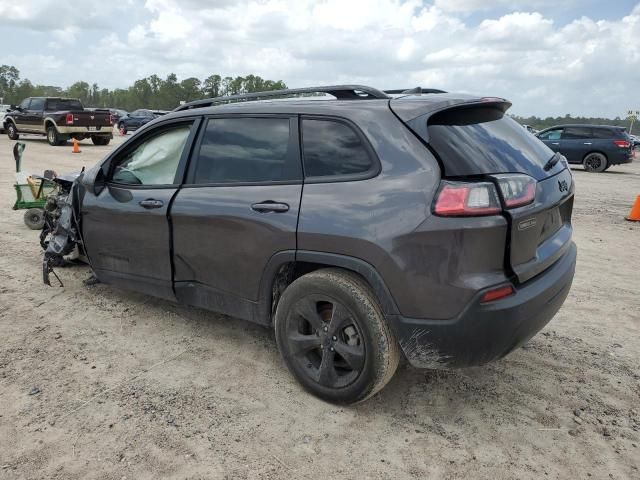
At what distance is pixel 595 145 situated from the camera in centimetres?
1889

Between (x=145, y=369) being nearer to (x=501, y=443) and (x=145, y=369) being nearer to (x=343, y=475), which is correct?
(x=343, y=475)

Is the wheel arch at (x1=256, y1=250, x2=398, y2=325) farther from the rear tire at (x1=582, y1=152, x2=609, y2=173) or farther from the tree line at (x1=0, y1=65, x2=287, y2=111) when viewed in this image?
the tree line at (x1=0, y1=65, x2=287, y2=111)

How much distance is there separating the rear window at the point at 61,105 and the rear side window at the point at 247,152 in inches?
787

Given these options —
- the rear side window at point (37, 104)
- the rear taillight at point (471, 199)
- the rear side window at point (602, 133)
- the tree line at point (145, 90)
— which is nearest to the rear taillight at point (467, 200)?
the rear taillight at point (471, 199)

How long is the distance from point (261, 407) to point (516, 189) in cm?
185

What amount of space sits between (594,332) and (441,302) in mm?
2244

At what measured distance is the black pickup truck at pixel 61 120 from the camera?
19.9m

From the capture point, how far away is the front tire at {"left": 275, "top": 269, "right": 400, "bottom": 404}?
2750 millimetres

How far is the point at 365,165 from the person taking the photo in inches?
110

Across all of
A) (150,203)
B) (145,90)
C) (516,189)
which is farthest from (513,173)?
(145,90)

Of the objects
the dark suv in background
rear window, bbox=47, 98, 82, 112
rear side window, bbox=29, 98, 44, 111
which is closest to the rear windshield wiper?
the dark suv in background

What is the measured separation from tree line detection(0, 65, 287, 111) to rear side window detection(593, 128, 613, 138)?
6986 centimetres

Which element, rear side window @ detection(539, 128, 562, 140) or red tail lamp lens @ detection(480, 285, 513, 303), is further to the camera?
rear side window @ detection(539, 128, 562, 140)

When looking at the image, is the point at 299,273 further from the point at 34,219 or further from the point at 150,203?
the point at 34,219
